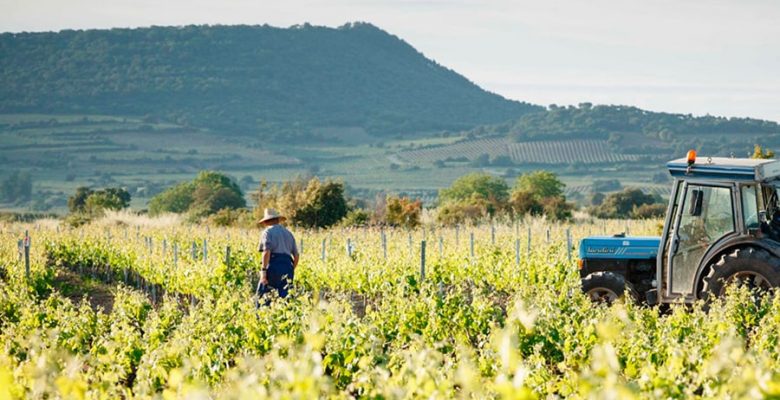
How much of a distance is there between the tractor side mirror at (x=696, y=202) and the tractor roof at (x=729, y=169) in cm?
15

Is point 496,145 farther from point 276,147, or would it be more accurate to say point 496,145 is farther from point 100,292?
point 100,292

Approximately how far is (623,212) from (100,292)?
107ft

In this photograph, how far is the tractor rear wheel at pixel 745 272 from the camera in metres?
9.37

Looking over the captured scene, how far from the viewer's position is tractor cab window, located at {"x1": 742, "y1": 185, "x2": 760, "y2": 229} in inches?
383

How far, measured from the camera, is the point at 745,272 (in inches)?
374

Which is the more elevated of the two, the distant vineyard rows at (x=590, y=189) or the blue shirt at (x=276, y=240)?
the blue shirt at (x=276, y=240)

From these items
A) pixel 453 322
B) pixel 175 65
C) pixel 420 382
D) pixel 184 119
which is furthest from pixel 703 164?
pixel 175 65

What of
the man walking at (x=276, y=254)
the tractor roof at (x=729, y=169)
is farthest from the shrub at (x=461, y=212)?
the tractor roof at (x=729, y=169)

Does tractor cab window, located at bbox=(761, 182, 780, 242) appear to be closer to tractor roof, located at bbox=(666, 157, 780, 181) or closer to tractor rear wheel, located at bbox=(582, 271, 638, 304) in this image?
tractor roof, located at bbox=(666, 157, 780, 181)

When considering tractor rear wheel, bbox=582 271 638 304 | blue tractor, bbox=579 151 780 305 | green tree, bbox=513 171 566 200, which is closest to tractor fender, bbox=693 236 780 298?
blue tractor, bbox=579 151 780 305

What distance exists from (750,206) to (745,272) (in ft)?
1.96

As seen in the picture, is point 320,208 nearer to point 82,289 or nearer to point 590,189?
point 82,289

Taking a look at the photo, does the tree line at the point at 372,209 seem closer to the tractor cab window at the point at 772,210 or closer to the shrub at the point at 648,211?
the shrub at the point at 648,211

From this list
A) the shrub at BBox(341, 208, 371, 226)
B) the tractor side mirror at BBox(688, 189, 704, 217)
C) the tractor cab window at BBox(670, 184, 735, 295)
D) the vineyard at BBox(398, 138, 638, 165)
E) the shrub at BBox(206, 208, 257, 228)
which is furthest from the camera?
the vineyard at BBox(398, 138, 638, 165)
